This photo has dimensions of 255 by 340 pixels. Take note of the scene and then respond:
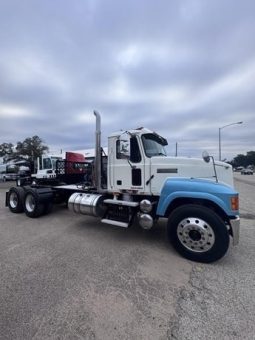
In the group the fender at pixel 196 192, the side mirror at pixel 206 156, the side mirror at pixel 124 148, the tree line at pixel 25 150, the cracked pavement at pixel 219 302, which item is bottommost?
the cracked pavement at pixel 219 302

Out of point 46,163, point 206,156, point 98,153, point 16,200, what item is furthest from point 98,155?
point 46,163

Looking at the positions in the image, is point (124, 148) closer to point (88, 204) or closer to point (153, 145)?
point (153, 145)

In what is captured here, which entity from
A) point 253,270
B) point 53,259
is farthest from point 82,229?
point 253,270

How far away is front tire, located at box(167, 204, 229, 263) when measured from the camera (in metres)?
3.89

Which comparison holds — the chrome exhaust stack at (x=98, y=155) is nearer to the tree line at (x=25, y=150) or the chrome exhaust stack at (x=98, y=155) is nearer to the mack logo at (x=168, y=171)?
the mack logo at (x=168, y=171)

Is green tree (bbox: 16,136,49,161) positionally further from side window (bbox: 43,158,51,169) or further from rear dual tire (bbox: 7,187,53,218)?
rear dual tire (bbox: 7,187,53,218)

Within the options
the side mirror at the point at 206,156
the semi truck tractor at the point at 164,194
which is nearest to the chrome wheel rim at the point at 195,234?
the semi truck tractor at the point at 164,194

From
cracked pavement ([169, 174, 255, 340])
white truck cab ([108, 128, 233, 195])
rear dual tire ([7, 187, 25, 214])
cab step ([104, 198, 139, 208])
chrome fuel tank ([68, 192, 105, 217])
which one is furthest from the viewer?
rear dual tire ([7, 187, 25, 214])

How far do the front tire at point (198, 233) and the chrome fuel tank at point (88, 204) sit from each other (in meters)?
2.03

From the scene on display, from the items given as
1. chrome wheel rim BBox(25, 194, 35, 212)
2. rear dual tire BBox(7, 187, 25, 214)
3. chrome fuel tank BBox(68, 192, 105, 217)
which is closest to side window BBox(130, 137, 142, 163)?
chrome fuel tank BBox(68, 192, 105, 217)

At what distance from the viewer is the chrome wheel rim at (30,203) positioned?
7309 millimetres

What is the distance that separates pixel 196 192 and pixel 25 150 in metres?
55.3

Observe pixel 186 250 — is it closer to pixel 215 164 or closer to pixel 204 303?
pixel 204 303

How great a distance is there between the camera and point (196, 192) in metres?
4.21
